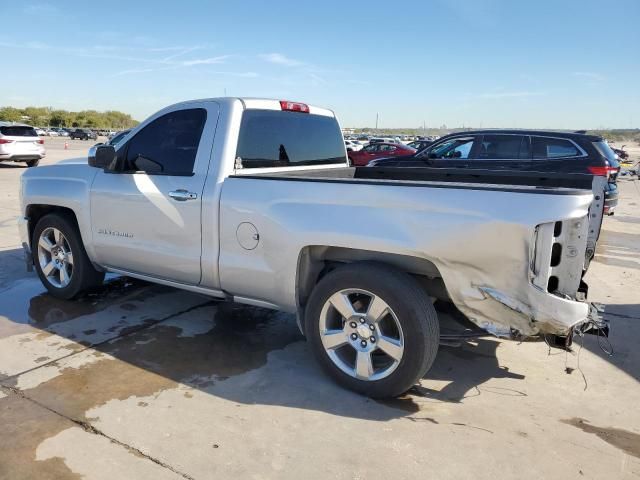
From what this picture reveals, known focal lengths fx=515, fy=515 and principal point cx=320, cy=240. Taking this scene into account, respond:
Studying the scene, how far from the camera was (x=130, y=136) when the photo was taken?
14.3 feet

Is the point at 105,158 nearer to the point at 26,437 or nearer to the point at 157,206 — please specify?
the point at 157,206

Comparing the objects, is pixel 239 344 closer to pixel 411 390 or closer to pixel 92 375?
pixel 92 375

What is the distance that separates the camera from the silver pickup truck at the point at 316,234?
9.21 ft

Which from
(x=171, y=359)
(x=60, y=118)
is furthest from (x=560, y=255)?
(x=60, y=118)

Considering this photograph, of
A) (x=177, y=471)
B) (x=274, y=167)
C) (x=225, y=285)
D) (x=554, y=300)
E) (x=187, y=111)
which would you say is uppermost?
(x=187, y=111)

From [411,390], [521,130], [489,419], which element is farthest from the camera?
[521,130]

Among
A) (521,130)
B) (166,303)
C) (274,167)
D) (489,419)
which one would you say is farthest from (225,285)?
(521,130)

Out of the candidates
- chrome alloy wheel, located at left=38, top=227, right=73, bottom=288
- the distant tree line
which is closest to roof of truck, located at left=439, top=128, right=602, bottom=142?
chrome alloy wheel, located at left=38, top=227, right=73, bottom=288

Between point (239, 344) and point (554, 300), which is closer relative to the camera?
point (554, 300)

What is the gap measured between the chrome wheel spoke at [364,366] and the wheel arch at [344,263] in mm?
507

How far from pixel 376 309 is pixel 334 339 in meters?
0.39

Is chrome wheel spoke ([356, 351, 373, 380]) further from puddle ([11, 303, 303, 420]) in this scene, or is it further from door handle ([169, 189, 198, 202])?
door handle ([169, 189, 198, 202])

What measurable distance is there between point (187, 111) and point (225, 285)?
1423 mm

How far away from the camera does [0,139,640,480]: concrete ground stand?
8.63ft
